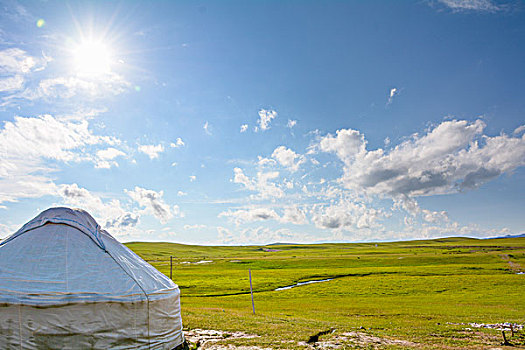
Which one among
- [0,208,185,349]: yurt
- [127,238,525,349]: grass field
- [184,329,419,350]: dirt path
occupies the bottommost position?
[127,238,525,349]: grass field

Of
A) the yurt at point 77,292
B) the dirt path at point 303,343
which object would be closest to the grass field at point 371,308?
the dirt path at point 303,343

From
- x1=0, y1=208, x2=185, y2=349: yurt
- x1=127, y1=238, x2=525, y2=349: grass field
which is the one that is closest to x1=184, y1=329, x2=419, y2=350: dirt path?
x1=127, y1=238, x2=525, y2=349: grass field

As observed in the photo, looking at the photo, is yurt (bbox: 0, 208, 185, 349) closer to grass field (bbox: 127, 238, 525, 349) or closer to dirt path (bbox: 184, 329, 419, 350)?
dirt path (bbox: 184, 329, 419, 350)

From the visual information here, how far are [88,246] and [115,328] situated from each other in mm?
2763

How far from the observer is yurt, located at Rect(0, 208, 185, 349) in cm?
850

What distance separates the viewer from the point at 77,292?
351 inches

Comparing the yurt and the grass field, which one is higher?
the yurt

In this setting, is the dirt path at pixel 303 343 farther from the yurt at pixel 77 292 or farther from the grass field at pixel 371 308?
the yurt at pixel 77 292

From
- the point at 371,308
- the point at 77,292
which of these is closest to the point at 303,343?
the point at 77,292

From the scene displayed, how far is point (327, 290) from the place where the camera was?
35.3m

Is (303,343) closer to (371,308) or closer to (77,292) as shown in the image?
(77,292)

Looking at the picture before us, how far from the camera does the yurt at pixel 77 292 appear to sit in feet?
27.9

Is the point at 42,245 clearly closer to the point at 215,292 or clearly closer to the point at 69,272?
the point at 69,272

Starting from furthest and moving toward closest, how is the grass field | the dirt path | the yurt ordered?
the grass field → the dirt path → the yurt
